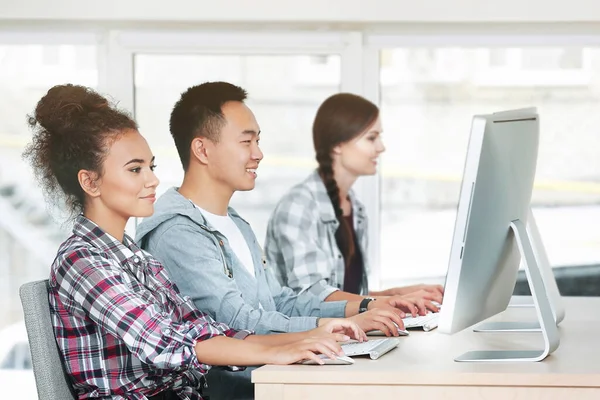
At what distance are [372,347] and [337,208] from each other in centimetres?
155

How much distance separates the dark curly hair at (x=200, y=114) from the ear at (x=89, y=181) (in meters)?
0.45

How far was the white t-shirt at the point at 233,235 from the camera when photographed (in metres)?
2.34

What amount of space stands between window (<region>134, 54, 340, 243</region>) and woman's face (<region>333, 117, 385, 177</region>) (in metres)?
0.54

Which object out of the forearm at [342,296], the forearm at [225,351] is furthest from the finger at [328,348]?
the forearm at [342,296]

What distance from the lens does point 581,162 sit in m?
3.87

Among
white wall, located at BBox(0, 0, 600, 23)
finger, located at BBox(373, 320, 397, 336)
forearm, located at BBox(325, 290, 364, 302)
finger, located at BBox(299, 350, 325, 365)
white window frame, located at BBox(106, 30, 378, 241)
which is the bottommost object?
forearm, located at BBox(325, 290, 364, 302)

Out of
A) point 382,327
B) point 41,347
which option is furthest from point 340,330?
point 41,347

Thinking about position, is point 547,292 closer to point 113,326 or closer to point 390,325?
point 390,325

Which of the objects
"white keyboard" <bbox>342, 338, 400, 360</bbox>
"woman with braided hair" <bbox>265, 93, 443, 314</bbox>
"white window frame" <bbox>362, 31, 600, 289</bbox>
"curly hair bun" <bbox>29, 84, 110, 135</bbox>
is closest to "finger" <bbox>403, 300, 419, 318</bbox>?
"white keyboard" <bbox>342, 338, 400, 360</bbox>

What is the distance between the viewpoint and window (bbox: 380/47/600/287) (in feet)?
12.6

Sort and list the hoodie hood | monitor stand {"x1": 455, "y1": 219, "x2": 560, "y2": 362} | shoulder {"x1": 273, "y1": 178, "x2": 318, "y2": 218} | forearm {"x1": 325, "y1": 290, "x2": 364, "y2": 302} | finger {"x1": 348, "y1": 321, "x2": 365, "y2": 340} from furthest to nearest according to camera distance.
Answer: shoulder {"x1": 273, "y1": 178, "x2": 318, "y2": 218}, forearm {"x1": 325, "y1": 290, "x2": 364, "y2": 302}, the hoodie hood, finger {"x1": 348, "y1": 321, "x2": 365, "y2": 340}, monitor stand {"x1": 455, "y1": 219, "x2": 560, "y2": 362}

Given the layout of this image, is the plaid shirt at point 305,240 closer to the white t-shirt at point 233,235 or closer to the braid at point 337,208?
the braid at point 337,208

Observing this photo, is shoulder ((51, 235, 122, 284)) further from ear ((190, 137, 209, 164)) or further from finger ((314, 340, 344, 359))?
ear ((190, 137, 209, 164))

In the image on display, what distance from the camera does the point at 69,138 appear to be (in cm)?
197
